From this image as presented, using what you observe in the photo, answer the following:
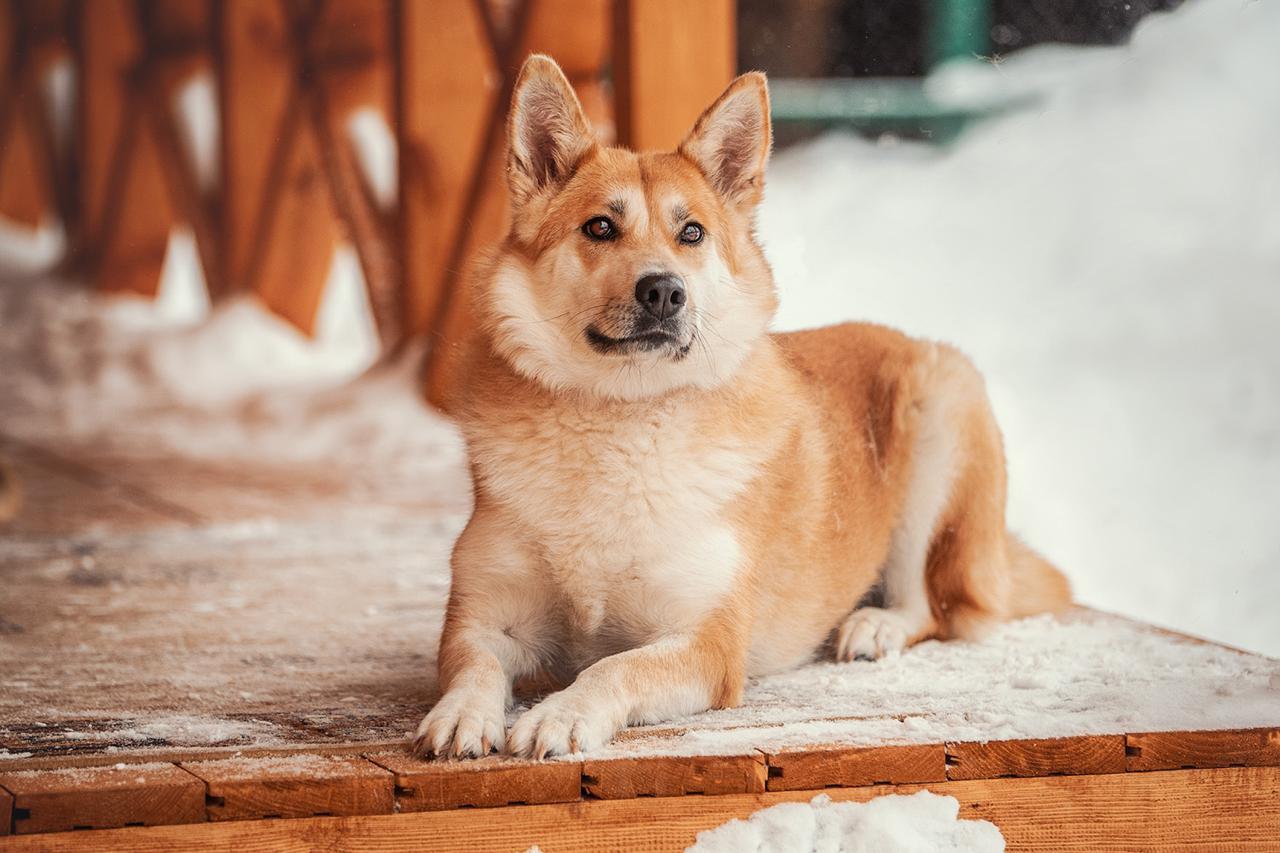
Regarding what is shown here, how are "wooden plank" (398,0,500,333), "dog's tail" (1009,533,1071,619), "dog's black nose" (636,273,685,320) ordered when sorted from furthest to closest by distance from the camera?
1. "wooden plank" (398,0,500,333)
2. "dog's tail" (1009,533,1071,619)
3. "dog's black nose" (636,273,685,320)

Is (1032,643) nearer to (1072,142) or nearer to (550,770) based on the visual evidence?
(550,770)

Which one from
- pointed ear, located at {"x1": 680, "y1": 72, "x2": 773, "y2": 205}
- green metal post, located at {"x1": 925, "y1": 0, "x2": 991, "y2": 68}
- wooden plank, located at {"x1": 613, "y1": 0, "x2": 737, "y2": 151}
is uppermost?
green metal post, located at {"x1": 925, "y1": 0, "x2": 991, "y2": 68}

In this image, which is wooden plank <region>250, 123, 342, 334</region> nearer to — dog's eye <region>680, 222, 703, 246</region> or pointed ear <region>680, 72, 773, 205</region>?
pointed ear <region>680, 72, 773, 205</region>

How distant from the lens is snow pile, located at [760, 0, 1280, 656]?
4.66 m

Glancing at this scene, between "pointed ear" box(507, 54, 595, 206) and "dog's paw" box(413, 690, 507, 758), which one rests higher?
"pointed ear" box(507, 54, 595, 206)

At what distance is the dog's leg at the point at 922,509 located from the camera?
3400 millimetres

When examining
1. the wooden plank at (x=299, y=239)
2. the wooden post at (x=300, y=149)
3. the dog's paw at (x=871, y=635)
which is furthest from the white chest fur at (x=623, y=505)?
the wooden plank at (x=299, y=239)

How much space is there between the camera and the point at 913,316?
13.7ft

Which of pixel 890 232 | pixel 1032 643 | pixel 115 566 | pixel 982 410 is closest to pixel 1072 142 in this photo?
pixel 890 232

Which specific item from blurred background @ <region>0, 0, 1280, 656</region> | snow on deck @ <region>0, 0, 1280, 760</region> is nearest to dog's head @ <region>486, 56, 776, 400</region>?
blurred background @ <region>0, 0, 1280, 656</region>

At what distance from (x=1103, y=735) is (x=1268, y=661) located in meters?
0.86

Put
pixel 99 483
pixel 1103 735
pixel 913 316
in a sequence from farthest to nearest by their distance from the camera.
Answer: pixel 99 483
pixel 913 316
pixel 1103 735

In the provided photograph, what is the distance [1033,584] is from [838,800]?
1.46 metres

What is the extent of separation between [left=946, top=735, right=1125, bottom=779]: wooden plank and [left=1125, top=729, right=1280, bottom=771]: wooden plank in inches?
1.4
